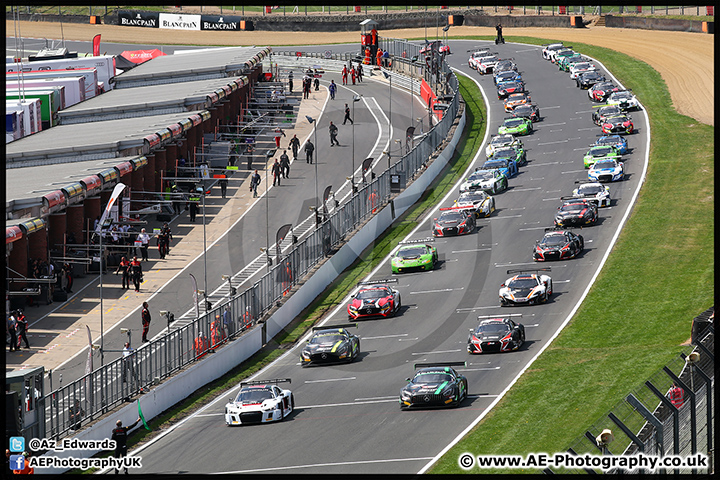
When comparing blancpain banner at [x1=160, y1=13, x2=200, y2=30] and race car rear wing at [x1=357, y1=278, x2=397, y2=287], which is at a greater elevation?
blancpain banner at [x1=160, y1=13, x2=200, y2=30]

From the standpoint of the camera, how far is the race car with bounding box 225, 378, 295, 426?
3216 centimetres

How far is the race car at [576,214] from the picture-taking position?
2019 inches

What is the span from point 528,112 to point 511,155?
11430 millimetres

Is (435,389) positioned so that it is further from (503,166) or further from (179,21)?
(179,21)

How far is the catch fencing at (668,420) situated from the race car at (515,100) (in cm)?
5881

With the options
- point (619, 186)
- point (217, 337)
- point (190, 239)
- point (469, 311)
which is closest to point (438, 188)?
point (619, 186)

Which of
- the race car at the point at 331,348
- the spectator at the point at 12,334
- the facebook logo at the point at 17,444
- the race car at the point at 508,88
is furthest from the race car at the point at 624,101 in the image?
the facebook logo at the point at 17,444

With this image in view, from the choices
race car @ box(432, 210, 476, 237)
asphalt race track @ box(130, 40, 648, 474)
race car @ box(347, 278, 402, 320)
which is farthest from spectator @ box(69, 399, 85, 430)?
race car @ box(432, 210, 476, 237)

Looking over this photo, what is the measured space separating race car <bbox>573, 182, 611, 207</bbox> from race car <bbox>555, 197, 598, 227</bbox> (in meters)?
1.77

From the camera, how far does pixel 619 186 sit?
5869cm

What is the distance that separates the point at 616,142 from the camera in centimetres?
6322

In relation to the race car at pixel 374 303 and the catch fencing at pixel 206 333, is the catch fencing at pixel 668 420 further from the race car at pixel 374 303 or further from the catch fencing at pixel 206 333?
the race car at pixel 374 303

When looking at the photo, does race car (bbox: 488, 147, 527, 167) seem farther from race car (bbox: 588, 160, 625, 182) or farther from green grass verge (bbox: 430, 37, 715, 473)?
green grass verge (bbox: 430, 37, 715, 473)

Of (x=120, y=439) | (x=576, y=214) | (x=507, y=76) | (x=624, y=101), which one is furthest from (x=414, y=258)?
(x=507, y=76)
